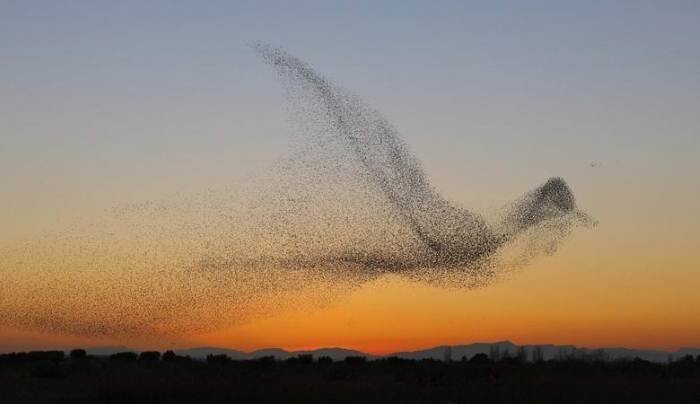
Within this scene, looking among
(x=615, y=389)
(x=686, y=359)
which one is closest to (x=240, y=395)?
(x=615, y=389)

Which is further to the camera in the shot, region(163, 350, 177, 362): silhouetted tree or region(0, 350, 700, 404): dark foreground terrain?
region(163, 350, 177, 362): silhouetted tree

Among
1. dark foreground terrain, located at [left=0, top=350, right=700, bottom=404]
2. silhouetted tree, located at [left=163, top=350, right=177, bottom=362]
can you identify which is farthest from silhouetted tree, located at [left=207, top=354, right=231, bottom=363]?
dark foreground terrain, located at [left=0, top=350, right=700, bottom=404]

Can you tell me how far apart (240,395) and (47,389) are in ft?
38.0

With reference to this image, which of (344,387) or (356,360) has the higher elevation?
(356,360)

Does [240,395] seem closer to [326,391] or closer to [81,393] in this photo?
[326,391]

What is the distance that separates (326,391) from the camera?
110ft

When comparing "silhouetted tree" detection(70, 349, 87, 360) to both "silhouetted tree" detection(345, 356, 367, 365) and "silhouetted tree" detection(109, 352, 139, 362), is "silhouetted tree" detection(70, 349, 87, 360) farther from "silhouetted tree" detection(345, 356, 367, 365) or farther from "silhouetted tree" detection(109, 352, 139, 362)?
"silhouetted tree" detection(345, 356, 367, 365)

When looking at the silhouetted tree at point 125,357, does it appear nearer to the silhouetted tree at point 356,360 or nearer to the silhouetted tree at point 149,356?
the silhouetted tree at point 149,356

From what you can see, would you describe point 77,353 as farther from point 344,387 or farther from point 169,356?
point 344,387

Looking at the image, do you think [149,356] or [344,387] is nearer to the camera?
[344,387]

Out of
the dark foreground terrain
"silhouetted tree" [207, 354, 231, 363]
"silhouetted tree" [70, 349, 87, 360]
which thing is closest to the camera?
the dark foreground terrain

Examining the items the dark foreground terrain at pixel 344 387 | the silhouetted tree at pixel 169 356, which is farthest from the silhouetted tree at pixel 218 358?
the dark foreground terrain at pixel 344 387

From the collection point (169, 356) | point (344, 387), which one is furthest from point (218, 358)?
point (344, 387)

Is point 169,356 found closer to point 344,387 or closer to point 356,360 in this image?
point 356,360
